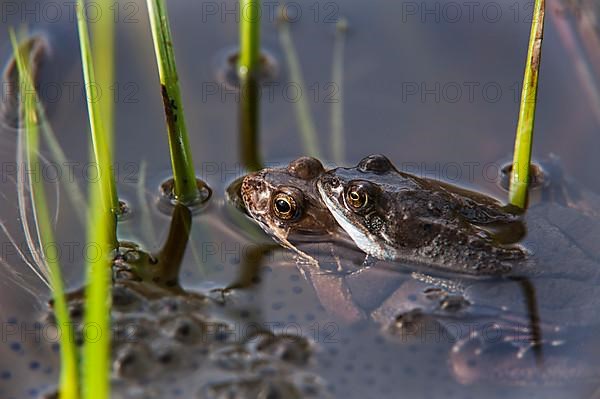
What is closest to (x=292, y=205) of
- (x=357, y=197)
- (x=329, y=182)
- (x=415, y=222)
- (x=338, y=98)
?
(x=329, y=182)

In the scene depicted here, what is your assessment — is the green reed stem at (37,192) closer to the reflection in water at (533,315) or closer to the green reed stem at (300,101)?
the green reed stem at (300,101)

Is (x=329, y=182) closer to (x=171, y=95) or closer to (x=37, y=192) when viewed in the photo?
(x=171, y=95)

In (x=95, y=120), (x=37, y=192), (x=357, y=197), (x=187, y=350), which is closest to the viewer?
(x=95, y=120)

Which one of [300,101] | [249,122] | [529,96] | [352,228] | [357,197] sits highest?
[529,96]

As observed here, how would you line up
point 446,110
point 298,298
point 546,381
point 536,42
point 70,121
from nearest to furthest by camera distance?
point 536,42 < point 546,381 < point 298,298 < point 70,121 < point 446,110

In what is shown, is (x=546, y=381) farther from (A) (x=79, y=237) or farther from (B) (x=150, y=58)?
(B) (x=150, y=58)

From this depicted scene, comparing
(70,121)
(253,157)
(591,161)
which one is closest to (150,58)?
(70,121)
